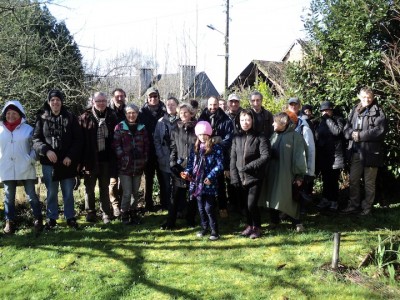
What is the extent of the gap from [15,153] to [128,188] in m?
1.74

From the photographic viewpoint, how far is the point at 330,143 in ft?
21.1

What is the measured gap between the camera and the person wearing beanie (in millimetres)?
5438

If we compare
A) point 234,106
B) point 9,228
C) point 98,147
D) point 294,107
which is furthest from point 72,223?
point 294,107

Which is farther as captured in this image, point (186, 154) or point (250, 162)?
point (186, 154)

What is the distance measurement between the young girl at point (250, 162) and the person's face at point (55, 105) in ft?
8.80

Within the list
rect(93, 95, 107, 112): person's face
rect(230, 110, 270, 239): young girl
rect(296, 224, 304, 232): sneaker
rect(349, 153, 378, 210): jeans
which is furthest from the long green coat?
rect(93, 95, 107, 112): person's face

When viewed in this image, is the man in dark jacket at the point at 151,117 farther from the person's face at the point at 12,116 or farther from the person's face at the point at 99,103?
the person's face at the point at 12,116

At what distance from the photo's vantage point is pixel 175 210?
5.80 meters

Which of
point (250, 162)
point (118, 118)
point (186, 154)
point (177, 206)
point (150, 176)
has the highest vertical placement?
point (118, 118)

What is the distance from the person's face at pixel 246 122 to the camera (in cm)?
526

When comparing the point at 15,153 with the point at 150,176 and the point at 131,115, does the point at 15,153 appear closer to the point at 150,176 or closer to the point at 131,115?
the point at 131,115

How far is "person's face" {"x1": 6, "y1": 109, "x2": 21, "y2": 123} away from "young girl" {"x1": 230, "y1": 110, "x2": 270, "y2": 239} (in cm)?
327

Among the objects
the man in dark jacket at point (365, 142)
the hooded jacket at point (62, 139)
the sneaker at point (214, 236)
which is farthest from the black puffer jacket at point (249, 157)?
the hooded jacket at point (62, 139)

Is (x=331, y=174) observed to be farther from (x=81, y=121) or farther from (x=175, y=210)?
Result: (x=81, y=121)
